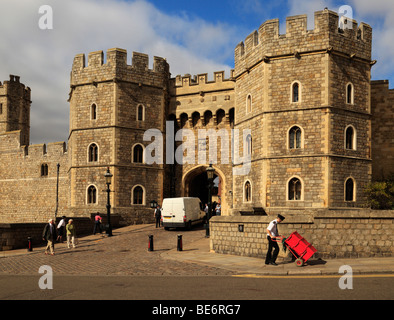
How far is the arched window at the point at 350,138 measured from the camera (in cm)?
2233

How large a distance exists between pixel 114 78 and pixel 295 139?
504 inches

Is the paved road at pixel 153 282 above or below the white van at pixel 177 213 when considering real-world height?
below

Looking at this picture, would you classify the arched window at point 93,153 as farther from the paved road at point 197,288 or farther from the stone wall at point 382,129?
the stone wall at point 382,129

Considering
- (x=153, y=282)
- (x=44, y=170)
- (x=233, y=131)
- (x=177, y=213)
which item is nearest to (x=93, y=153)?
(x=177, y=213)

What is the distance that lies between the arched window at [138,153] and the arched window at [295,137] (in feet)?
36.0

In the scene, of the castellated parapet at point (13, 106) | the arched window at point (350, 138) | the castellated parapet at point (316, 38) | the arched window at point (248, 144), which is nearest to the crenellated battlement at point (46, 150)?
the castellated parapet at point (13, 106)

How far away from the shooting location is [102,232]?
24516 millimetres

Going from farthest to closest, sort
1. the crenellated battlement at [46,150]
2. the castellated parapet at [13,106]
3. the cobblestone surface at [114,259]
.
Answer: the castellated parapet at [13,106], the crenellated battlement at [46,150], the cobblestone surface at [114,259]

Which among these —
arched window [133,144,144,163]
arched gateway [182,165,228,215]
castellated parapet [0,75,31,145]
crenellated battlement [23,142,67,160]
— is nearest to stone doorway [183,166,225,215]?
arched gateway [182,165,228,215]

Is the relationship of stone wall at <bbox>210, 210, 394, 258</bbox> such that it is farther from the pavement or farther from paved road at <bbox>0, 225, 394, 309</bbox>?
paved road at <bbox>0, 225, 394, 309</bbox>

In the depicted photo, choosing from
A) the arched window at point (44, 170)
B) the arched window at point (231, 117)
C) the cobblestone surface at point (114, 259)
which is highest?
the arched window at point (231, 117)

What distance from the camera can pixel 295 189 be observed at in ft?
71.8

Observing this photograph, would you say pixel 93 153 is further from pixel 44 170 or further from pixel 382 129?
pixel 382 129

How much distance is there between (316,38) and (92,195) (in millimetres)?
17401
